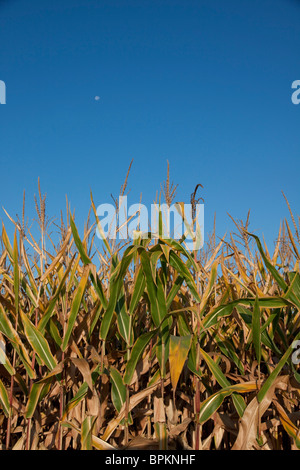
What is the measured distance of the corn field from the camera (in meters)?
1.93

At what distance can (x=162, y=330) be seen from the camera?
6.57 feet

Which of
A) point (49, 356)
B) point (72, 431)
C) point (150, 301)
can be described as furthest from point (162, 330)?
point (72, 431)

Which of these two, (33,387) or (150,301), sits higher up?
(150,301)

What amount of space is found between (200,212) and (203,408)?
987 millimetres

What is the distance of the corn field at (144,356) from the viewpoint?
1.93 m

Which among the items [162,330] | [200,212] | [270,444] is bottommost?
[270,444]

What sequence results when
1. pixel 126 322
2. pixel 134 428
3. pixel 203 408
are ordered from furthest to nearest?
pixel 134 428
pixel 126 322
pixel 203 408

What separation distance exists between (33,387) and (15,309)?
1.41ft

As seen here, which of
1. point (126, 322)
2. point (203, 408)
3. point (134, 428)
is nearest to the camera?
point (203, 408)

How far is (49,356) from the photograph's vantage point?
2.02 m

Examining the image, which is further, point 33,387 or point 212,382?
point 212,382

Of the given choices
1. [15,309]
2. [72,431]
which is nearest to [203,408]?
[72,431]

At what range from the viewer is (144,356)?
2227 millimetres
